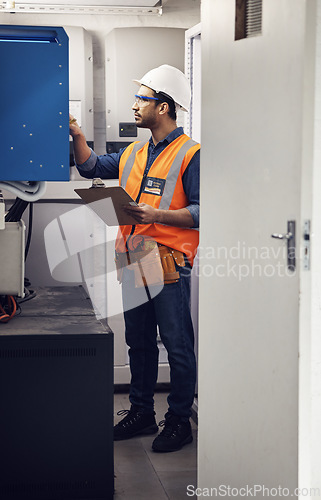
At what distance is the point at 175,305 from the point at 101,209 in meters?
0.50

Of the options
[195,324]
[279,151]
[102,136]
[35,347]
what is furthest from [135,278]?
[279,151]

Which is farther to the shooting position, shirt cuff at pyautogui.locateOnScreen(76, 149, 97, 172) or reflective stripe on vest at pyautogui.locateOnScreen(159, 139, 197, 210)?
shirt cuff at pyautogui.locateOnScreen(76, 149, 97, 172)

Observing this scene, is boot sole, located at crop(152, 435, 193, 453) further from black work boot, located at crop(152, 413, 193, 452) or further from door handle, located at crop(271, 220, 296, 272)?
door handle, located at crop(271, 220, 296, 272)

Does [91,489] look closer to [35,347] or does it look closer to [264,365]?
[35,347]

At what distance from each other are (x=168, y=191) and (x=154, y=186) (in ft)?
0.22

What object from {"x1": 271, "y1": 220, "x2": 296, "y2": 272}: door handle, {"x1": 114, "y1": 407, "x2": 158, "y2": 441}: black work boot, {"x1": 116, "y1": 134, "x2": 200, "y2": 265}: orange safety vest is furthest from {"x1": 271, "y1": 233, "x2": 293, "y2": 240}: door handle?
{"x1": 114, "y1": 407, "x2": 158, "y2": 441}: black work boot

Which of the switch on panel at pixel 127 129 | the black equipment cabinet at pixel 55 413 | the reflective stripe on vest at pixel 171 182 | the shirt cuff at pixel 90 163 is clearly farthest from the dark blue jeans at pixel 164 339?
the switch on panel at pixel 127 129

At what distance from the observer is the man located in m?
2.83

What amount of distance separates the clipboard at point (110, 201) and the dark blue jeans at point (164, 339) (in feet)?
0.96

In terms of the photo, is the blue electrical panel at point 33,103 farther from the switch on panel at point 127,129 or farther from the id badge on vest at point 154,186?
the switch on panel at point 127,129

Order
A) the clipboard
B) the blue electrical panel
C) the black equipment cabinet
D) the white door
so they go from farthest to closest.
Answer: the clipboard
the black equipment cabinet
the blue electrical panel
the white door

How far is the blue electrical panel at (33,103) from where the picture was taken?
6.68 feet

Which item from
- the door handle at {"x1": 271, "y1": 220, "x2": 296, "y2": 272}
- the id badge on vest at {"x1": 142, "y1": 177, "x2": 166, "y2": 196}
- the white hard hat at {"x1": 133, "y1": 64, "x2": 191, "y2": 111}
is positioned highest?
the white hard hat at {"x1": 133, "y1": 64, "x2": 191, "y2": 111}

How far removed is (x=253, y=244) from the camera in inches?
72.5
